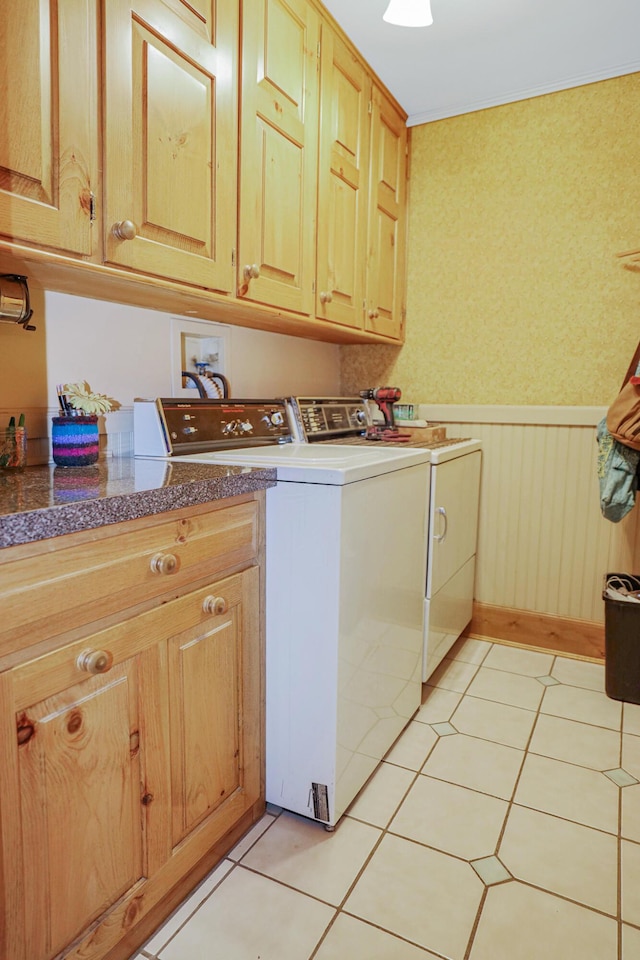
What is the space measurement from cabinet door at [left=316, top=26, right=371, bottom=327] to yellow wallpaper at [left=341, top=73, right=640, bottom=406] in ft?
1.73

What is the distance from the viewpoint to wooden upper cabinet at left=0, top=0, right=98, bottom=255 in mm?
1020

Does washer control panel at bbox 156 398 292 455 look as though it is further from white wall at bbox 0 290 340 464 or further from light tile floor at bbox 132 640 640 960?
light tile floor at bbox 132 640 640 960

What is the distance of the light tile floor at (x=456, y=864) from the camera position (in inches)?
45.6

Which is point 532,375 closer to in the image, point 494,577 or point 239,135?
point 494,577

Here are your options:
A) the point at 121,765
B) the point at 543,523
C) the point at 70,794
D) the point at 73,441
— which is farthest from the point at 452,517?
the point at 70,794

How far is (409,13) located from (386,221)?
816mm

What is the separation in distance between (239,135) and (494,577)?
2021mm

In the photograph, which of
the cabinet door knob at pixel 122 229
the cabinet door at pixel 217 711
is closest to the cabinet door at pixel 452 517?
the cabinet door at pixel 217 711

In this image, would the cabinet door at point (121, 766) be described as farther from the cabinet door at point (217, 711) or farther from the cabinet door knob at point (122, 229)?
the cabinet door knob at point (122, 229)

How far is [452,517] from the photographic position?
7.14ft

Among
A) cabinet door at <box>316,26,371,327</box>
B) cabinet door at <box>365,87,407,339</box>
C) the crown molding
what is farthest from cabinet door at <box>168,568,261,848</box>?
the crown molding

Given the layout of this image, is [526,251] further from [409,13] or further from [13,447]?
[13,447]

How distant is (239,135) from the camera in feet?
5.08

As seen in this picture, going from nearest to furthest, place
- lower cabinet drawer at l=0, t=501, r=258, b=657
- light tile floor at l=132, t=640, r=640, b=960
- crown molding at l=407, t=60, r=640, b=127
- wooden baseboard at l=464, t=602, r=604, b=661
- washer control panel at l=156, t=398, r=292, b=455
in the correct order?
lower cabinet drawer at l=0, t=501, r=258, b=657, light tile floor at l=132, t=640, r=640, b=960, washer control panel at l=156, t=398, r=292, b=455, crown molding at l=407, t=60, r=640, b=127, wooden baseboard at l=464, t=602, r=604, b=661
